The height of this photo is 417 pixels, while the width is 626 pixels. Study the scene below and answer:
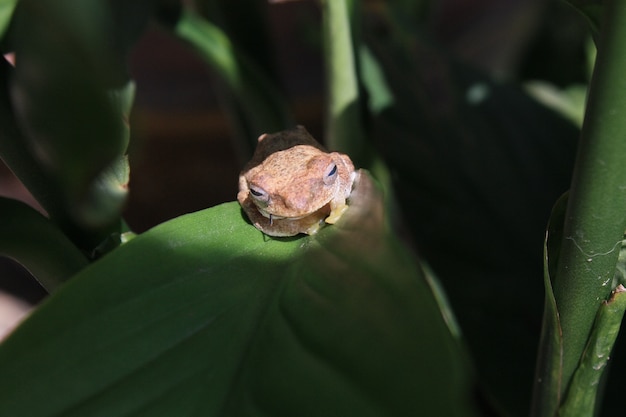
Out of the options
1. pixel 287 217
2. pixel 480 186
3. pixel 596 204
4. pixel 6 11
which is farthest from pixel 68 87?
pixel 480 186

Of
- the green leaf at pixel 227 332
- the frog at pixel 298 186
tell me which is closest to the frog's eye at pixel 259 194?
the frog at pixel 298 186

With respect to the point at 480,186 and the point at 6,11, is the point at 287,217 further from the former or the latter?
the point at 480,186

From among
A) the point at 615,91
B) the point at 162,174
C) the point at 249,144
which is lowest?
the point at 162,174

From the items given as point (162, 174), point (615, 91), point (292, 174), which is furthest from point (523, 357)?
point (162, 174)

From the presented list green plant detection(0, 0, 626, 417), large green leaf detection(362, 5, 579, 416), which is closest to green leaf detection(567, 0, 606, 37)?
green plant detection(0, 0, 626, 417)

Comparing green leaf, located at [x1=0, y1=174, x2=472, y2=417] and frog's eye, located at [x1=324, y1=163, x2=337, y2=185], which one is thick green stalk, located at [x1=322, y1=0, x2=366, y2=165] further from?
green leaf, located at [x1=0, y1=174, x2=472, y2=417]

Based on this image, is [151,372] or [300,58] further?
[300,58]

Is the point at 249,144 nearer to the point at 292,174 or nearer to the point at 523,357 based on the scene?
the point at 292,174
